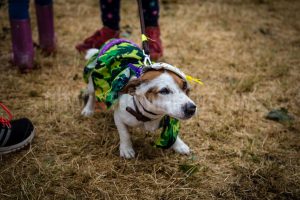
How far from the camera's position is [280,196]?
2.11 metres

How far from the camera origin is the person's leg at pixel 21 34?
10.3 ft

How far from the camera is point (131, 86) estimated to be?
6.73 feet

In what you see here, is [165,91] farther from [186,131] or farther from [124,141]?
[186,131]

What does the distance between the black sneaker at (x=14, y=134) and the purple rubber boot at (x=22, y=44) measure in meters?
1.08

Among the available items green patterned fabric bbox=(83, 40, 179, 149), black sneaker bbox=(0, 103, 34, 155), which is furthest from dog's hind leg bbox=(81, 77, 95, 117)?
black sneaker bbox=(0, 103, 34, 155)

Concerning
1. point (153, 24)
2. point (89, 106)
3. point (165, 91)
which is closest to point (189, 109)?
point (165, 91)

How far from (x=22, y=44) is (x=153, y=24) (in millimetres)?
1323

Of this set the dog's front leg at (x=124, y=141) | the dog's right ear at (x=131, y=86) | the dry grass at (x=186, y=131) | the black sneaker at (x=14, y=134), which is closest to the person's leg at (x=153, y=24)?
the dry grass at (x=186, y=131)

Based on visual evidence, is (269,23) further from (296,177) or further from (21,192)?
(21,192)

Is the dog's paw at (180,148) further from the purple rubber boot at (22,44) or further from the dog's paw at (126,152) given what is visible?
the purple rubber boot at (22,44)

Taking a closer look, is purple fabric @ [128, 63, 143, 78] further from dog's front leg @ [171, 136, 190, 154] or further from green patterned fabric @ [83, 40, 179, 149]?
dog's front leg @ [171, 136, 190, 154]

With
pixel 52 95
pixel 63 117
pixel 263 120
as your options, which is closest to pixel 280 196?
pixel 263 120

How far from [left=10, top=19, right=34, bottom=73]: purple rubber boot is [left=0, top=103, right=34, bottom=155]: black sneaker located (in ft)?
3.54

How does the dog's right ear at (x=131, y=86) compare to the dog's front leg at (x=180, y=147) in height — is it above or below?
above
